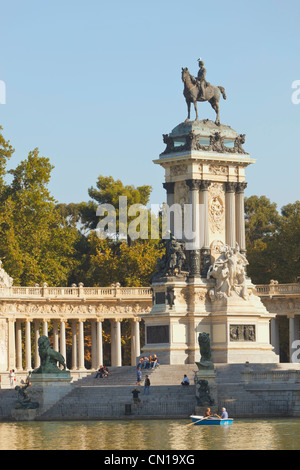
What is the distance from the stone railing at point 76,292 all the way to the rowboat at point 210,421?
120ft

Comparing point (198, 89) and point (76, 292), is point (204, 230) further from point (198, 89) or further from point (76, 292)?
point (76, 292)

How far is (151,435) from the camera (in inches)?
2124

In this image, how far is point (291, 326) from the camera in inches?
3661

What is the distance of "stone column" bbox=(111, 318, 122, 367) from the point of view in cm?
9569

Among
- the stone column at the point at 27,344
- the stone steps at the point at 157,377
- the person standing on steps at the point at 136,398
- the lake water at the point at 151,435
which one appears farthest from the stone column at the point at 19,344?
the lake water at the point at 151,435

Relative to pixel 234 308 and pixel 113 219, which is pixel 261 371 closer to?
pixel 234 308

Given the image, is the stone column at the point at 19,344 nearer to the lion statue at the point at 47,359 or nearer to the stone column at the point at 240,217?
the stone column at the point at 240,217

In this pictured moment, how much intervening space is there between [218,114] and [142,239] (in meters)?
33.6

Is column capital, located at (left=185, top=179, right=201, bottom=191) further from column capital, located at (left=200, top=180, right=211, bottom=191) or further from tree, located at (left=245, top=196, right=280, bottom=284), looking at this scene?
tree, located at (left=245, top=196, right=280, bottom=284)

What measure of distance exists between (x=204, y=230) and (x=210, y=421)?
64.8ft

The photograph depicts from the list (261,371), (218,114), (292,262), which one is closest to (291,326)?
(292,262)

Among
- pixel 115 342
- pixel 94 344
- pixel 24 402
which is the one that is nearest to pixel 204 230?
pixel 24 402

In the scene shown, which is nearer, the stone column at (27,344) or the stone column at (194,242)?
the stone column at (194,242)

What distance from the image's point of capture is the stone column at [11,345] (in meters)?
93.1
